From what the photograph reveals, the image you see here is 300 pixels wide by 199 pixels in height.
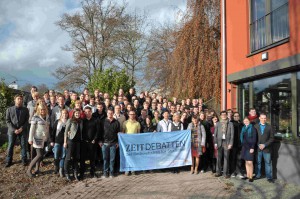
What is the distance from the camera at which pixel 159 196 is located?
6906 millimetres

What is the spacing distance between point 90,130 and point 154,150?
2.05 m

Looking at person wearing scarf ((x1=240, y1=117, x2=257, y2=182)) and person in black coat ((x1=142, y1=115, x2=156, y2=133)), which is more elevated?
person in black coat ((x1=142, y1=115, x2=156, y2=133))

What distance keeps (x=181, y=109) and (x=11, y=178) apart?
6026 mm

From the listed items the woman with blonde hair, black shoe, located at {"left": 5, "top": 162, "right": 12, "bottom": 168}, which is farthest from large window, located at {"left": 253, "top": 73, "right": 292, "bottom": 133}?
black shoe, located at {"left": 5, "top": 162, "right": 12, "bottom": 168}

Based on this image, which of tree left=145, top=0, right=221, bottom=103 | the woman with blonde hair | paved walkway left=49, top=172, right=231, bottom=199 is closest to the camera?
paved walkway left=49, top=172, right=231, bottom=199

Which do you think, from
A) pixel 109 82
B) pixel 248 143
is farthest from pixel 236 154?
pixel 109 82

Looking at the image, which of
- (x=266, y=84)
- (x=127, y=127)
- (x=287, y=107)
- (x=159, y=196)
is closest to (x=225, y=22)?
(x=266, y=84)

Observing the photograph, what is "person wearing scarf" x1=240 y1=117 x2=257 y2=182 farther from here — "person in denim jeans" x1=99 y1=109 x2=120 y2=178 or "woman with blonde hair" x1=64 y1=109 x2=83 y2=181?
"woman with blonde hair" x1=64 y1=109 x2=83 y2=181

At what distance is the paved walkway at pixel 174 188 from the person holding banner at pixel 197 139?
69cm

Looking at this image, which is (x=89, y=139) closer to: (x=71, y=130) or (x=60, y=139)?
(x=71, y=130)

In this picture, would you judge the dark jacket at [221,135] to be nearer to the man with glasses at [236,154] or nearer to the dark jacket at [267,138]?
the man with glasses at [236,154]

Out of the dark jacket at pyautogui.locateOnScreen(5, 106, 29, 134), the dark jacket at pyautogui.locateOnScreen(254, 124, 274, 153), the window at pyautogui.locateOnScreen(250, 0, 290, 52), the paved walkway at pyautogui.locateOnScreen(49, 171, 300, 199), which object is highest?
the window at pyautogui.locateOnScreen(250, 0, 290, 52)

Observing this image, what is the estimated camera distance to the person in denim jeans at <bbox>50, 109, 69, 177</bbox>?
8219 mm

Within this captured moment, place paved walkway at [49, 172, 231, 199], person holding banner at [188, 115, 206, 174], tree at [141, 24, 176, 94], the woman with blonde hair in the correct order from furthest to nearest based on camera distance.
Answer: tree at [141, 24, 176, 94] → person holding banner at [188, 115, 206, 174] → the woman with blonde hair → paved walkway at [49, 172, 231, 199]
